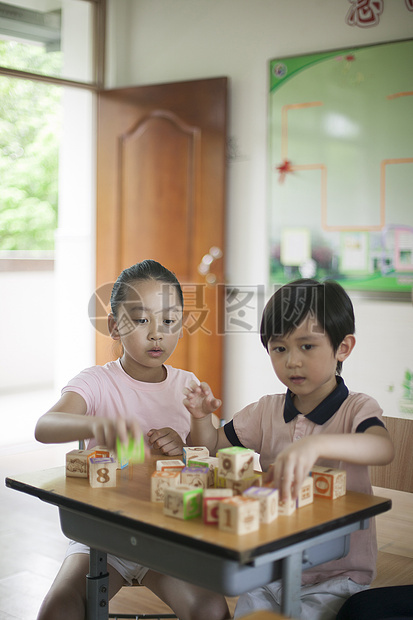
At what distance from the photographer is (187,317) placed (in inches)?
193

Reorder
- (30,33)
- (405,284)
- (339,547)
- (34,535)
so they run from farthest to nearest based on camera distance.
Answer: (30,33), (405,284), (34,535), (339,547)

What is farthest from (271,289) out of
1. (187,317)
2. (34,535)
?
(34,535)

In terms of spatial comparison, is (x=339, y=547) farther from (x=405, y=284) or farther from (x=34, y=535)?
(x=405, y=284)

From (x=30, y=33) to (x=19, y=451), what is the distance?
8.91 ft

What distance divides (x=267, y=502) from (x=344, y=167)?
3.20 m

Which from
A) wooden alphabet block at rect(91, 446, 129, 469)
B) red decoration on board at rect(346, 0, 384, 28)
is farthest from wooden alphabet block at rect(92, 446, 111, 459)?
red decoration on board at rect(346, 0, 384, 28)

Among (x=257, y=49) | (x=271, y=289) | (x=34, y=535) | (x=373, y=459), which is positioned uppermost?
(x=257, y=49)

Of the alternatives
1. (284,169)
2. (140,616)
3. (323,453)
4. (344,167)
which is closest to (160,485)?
(323,453)

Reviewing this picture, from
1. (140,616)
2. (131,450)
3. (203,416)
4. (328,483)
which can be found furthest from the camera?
(140,616)

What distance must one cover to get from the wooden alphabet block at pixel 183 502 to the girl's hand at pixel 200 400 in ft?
1.36

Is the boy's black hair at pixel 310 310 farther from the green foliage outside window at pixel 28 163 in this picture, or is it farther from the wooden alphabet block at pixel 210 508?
the green foliage outside window at pixel 28 163

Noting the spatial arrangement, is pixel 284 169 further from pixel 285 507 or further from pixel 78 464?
pixel 285 507

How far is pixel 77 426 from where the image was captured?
1611 millimetres

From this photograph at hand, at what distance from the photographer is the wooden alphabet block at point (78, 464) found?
1.56 m
